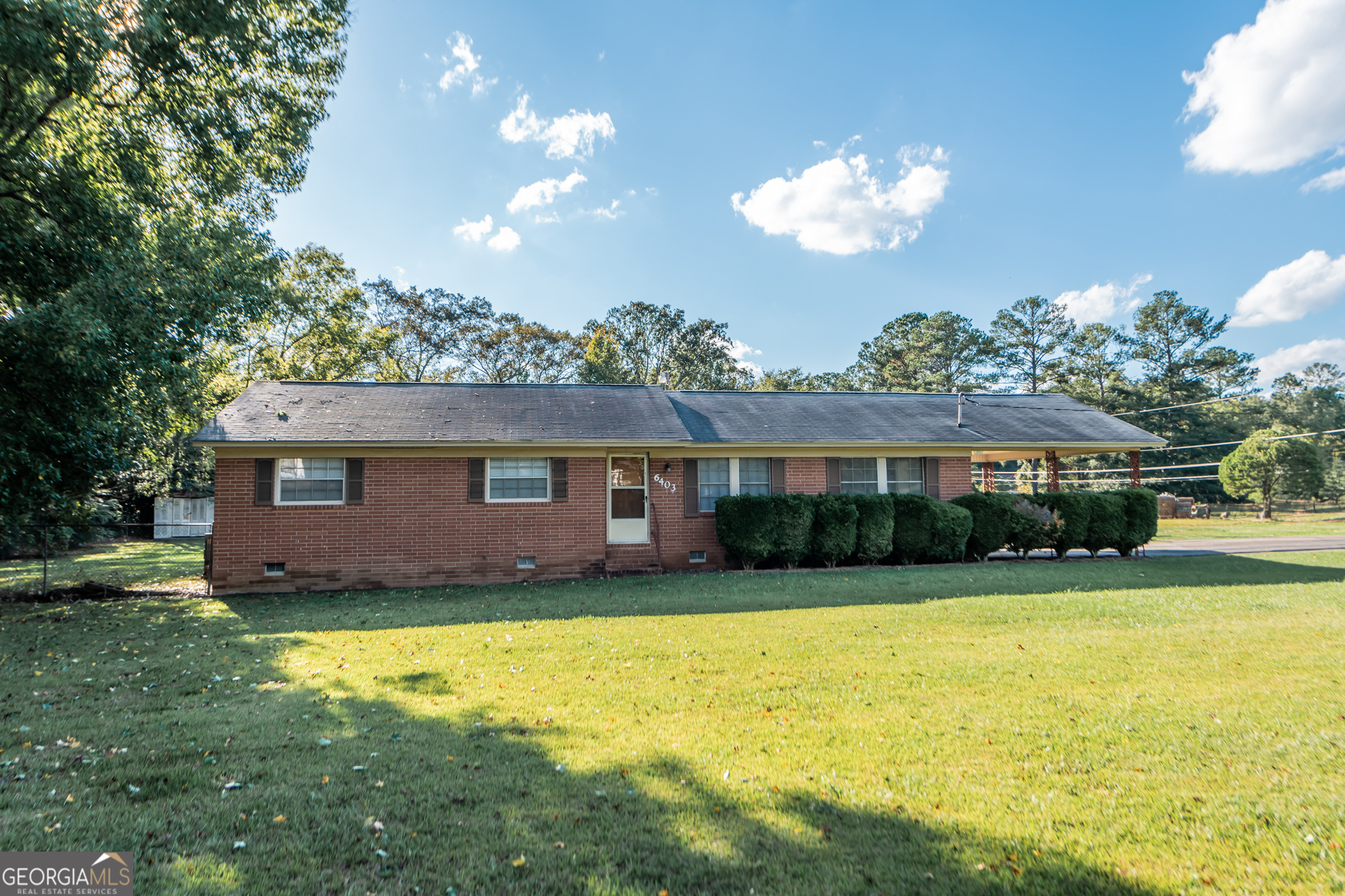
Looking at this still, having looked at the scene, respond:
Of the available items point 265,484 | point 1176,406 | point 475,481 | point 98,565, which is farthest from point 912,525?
point 1176,406

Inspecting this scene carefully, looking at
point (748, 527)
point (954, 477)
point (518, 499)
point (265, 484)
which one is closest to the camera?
point (265, 484)

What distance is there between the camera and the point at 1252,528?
1006 inches

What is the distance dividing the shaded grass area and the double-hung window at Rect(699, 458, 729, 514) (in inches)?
418

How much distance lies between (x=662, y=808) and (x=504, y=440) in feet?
33.4

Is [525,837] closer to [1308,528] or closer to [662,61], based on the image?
[662,61]

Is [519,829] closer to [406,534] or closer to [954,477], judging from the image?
[406,534]

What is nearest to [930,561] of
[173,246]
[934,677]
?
[934,677]

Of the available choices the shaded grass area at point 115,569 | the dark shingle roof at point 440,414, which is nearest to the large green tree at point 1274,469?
the dark shingle roof at point 440,414

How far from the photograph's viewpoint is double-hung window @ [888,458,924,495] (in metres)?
15.5

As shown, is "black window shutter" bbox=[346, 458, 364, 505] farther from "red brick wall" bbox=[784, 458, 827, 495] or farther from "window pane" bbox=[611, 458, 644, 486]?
"red brick wall" bbox=[784, 458, 827, 495]

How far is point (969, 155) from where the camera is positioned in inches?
612

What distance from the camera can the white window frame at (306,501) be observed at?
12.2 metres

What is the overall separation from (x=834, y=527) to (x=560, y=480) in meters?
6.07

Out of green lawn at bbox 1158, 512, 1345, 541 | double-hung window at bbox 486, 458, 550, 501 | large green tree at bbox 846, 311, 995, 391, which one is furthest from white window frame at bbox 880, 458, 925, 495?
large green tree at bbox 846, 311, 995, 391
